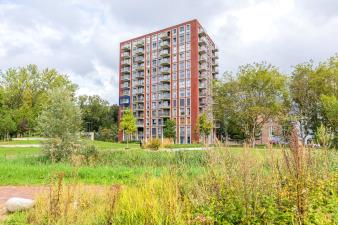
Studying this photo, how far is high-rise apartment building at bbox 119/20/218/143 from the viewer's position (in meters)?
69.8

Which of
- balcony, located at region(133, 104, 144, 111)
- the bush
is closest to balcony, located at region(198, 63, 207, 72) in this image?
balcony, located at region(133, 104, 144, 111)

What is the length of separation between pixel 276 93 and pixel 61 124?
32467 mm

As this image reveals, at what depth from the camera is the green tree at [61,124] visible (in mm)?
16453

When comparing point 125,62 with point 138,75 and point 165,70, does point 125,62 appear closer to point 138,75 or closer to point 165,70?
point 138,75

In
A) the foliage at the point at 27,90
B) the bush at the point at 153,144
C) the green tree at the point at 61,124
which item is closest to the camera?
the green tree at the point at 61,124

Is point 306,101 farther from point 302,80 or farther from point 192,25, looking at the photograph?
point 192,25

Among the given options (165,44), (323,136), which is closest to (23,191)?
(323,136)

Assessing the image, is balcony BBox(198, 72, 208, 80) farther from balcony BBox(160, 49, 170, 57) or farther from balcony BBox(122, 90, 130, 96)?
balcony BBox(122, 90, 130, 96)

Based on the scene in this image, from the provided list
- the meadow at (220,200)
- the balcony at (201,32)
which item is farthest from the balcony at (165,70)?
the meadow at (220,200)

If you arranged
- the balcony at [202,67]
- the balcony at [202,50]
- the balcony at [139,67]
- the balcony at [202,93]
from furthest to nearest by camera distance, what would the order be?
the balcony at [139,67]
the balcony at [202,50]
the balcony at [202,67]
the balcony at [202,93]

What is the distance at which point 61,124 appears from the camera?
17.0 metres

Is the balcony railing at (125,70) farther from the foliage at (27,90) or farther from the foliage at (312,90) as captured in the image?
the foliage at (312,90)

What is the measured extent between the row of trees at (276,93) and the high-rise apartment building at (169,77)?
19860 millimetres

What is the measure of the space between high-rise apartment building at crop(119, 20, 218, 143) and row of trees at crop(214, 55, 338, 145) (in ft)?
65.2
